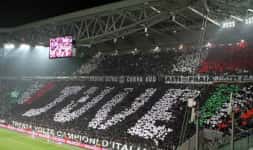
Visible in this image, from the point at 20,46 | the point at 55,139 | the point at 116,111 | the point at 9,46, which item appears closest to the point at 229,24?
Result: the point at 116,111

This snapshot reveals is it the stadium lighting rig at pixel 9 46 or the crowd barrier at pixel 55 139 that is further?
the stadium lighting rig at pixel 9 46

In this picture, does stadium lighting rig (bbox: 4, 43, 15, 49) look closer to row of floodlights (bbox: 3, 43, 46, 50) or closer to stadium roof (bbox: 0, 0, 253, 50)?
row of floodlights (bbox: 3, 43, 46, 50)

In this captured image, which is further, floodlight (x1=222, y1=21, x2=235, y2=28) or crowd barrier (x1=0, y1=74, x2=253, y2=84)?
floodlight (x1=222, y1=21, x2=235, y2=28)

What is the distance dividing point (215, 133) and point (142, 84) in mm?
12714

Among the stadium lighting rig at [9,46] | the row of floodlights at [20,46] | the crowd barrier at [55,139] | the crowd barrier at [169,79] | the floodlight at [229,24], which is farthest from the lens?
the row of floodlights at [20,46]

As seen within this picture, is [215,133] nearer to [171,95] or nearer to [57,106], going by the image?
[171,95]

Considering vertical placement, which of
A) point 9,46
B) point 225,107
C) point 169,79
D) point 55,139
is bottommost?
point 55,139

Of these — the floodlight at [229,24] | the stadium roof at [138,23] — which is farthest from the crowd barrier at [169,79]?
the floodlight at [229,24]

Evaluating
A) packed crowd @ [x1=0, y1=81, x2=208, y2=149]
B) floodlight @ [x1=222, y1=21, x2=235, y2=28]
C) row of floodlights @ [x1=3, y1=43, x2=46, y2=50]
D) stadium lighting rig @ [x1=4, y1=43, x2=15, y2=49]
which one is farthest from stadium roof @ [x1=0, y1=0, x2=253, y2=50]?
packed crowd @ [x1=0, y1=81, x2=208, y2=149]

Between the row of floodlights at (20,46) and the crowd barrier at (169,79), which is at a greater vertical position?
the row of floodlights at (20,46)

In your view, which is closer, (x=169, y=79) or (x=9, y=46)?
(x=169, y=79)

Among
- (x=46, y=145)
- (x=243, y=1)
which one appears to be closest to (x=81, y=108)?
(x=46, y=145)

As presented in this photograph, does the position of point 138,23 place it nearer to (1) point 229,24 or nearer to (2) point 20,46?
(1) point 229,24

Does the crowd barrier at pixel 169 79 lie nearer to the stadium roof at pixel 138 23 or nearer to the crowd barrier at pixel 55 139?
the stadium roof at pixel 138 23
